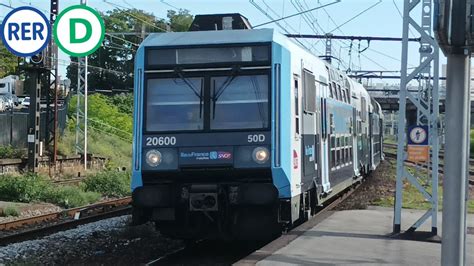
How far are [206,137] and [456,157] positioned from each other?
5.26 m

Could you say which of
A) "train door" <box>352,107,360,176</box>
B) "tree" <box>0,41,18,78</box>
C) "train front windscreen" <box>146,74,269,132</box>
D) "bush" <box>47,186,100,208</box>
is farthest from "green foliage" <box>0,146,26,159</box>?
"tree" <box>0,41,18,78</box>

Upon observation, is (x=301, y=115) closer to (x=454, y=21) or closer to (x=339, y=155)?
(x=339, y=155)

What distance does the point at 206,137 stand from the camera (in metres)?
9.77

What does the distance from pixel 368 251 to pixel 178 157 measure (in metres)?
3.17

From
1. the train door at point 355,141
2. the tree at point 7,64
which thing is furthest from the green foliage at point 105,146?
the tree at point 7,64

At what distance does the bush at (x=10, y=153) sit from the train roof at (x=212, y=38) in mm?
21018

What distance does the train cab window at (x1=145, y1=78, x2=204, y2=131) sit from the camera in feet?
32.4

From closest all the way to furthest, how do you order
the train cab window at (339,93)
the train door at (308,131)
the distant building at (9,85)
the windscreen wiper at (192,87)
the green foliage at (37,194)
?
1. the windscreen wiper at (192,87)
2. the train door at (308,131)
3. the train cab window at (339,93)
4. the green foliage at (37,194)
5. the distant building at (9,85)

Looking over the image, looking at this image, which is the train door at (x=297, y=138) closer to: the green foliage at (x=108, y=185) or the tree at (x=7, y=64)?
the green foliage at (x=108, y=185)

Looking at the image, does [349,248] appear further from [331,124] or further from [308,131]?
[331,124]

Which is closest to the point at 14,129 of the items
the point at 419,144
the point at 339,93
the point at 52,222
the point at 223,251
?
the point at 52,222

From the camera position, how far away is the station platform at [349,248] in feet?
28.9

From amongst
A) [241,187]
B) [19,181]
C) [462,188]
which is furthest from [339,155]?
[19,181]

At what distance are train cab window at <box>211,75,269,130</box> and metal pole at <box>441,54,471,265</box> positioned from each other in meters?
4.91
